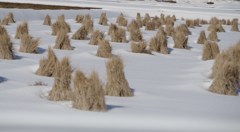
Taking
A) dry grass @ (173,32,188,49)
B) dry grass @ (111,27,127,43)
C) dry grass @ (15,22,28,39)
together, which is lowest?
dry grass @ (173,32,188,49)

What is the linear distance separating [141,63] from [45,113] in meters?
5.57

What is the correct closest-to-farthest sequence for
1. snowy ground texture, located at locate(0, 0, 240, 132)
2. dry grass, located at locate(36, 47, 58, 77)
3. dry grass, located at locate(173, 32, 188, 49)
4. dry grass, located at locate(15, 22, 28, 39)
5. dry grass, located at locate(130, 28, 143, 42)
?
snowy ground texture, located at locate(0, 0, 240, 132) < dry grass, located at locate(36, 47, 58, 77) < dry grass, located at locate(15, 22, 28, 39) < dry grass, located at locate(173, 32, 188, 49) < dry grass, located at locate(130, 28, 143, 42)

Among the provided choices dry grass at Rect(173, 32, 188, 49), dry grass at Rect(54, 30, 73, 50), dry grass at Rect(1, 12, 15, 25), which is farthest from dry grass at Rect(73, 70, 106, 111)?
dry grass at Rect(1, 12, 15, 25)

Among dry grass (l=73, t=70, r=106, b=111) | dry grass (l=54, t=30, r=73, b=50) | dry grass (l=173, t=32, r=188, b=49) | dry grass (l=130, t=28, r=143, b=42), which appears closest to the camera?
dry grass (l=73, t=70, r=106, b=111)

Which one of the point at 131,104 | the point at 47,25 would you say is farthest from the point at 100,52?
the point at 47,25

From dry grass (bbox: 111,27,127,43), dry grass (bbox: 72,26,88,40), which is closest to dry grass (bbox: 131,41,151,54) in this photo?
dry grass (bbox: 111,27,127,43)

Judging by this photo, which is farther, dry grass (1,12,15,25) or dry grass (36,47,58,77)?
dry grass (1,12,15,25)

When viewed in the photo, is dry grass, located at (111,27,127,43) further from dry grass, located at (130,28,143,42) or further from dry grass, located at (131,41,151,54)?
dry grass, located at (131,41,151,54)

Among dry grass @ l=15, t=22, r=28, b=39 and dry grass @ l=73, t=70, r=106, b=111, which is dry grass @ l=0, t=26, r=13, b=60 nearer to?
dry grass @ l=15, t=22, r=28, b=39

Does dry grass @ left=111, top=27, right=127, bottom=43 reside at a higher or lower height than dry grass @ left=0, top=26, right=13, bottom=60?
lower

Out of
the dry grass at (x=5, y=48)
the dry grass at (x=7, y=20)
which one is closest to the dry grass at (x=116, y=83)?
the dry grass at (x=5, y=48)

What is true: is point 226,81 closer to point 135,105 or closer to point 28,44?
point 135,105

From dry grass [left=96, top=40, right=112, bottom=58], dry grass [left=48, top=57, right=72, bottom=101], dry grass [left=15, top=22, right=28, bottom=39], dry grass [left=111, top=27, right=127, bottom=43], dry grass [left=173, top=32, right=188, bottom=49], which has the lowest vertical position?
dry grass [left=173, top=32, right=188, bottom=49]

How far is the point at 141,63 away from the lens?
10492 millimetres
